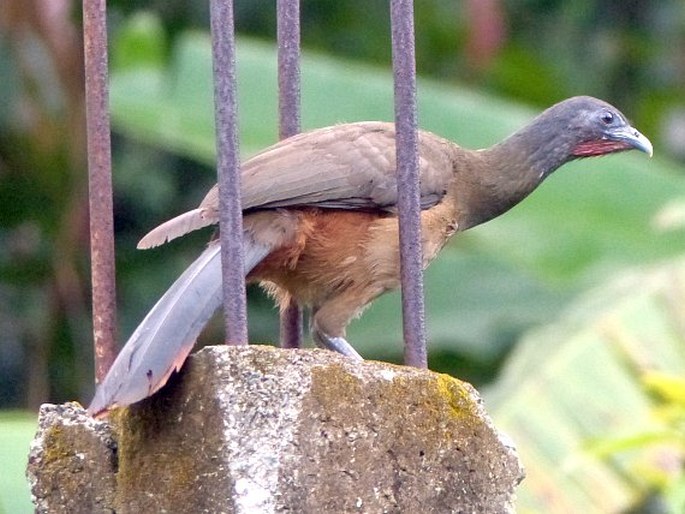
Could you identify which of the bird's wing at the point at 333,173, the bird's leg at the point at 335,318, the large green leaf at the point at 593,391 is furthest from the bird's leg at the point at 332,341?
the large green leaf at the point at 593,391

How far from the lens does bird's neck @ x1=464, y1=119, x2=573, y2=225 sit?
409 centimetres

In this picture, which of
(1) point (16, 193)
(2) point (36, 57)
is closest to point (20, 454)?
(1) point (16, 193)

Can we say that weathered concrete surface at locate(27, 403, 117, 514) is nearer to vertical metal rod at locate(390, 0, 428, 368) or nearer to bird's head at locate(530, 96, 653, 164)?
vertical metal rod at locate(390, 0, 428, 368)

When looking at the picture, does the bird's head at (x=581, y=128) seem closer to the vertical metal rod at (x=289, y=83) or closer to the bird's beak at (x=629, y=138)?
the bird's beak at (x=629, y=138)

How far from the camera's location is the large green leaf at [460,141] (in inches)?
226

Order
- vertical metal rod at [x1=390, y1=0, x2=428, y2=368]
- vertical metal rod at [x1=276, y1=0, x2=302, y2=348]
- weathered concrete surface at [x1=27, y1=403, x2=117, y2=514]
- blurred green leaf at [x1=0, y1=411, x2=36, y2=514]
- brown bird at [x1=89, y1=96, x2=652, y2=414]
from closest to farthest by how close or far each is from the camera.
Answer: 1. weathered concrete surface at [x1=27, y1=403, x2=117, y2=514]
2. vertical metal rod at [x1=390, y1=0, x2=428, y2=368]
3. vertical metal rod at [x1=276, y1=0, x2=302, y2=348]
4. blurred green leaf at [x1=0, y1=411, x2=36, y2=514]
5. brown bird at [x1=89, y1=96, x2=652, y2=414]

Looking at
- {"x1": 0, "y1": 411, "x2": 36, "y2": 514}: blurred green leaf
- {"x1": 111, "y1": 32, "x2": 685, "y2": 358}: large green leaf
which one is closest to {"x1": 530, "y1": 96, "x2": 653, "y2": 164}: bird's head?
{"x1": 111, "y1": 32, "x2": 685, "y2": 358}: large green leaf

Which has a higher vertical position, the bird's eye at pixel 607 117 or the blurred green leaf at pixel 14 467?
the bird's eye at pixel 607 117

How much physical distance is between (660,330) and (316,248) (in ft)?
5.94

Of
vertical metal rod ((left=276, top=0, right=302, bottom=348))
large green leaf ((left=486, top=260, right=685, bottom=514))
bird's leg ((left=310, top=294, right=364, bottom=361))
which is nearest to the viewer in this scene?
vertical metal rod ((left=276, top=0, right=302, bottom=348))

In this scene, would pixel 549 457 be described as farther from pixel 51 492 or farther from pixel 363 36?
pixel 363 36

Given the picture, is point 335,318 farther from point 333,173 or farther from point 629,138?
point 629,138

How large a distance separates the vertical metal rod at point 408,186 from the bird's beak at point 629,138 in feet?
5.01

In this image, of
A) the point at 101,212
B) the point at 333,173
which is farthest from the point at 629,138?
the point at 101,212
